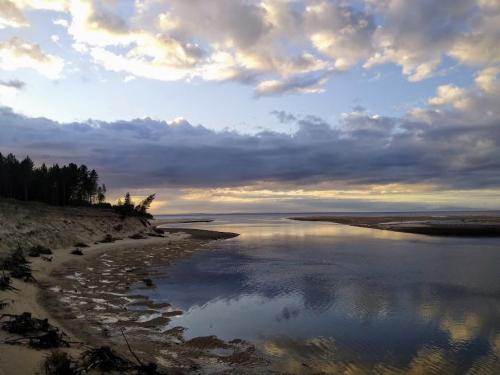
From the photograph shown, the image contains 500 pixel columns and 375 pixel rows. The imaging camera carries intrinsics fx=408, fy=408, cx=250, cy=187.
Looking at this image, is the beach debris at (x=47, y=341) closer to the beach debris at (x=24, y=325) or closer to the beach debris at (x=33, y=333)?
the beach debris at (x=33, y=333)

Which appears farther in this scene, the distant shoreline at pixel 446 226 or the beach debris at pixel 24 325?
the distant shoreline at pixel 446 226

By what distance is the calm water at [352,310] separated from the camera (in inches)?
511

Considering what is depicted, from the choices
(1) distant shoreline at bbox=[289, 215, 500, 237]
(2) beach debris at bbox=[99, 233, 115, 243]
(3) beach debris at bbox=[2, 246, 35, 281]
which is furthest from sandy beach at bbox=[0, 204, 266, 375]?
(1) distant shoreline at bbox=[289, 215, 500, 237]

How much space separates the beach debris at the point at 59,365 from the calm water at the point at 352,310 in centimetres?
590

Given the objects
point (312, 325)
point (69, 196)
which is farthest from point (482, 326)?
point (69, 196)

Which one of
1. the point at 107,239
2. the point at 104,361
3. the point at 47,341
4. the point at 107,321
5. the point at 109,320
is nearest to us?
the point at 104,361

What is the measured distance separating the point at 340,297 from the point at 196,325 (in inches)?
337

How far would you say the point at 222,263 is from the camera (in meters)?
35.2

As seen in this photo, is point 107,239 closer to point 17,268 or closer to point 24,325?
point 17,268

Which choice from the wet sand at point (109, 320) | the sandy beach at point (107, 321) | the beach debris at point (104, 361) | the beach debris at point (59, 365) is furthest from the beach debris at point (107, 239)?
the beach debris at point (59, 365)

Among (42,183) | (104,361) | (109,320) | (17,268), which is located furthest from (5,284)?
(42,183)

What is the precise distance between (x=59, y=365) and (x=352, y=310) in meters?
13.1

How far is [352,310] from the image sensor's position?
18688 mm

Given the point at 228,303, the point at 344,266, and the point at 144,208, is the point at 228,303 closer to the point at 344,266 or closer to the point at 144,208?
the point at 344,266
